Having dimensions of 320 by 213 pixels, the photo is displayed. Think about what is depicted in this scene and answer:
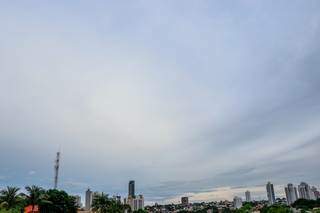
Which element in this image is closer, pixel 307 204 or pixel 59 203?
pixel 59 203

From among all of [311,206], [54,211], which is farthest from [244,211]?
[54,211]

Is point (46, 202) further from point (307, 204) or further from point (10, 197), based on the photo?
point (307, 204)

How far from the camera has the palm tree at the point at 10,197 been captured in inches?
2376

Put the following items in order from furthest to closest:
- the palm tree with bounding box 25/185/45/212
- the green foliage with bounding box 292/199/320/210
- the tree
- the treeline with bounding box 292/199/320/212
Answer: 1. the green foliage with bounding box 292/199/320/210
2. the treeline with bounding box 292/199/320/212
3. the tree
4. the palm tree with bounding box 25/185/45/212

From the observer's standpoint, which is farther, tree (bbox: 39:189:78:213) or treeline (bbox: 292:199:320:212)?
treeline (bbox: 292:199:320:212)

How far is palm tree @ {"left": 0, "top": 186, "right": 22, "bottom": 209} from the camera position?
60359 mm

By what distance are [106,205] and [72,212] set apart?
28.4ft

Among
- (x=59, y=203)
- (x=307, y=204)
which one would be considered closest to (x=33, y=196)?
(x=59, y=203)

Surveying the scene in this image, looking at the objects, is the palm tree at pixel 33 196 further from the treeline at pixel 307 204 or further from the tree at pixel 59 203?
the treeline at pixel 307 204

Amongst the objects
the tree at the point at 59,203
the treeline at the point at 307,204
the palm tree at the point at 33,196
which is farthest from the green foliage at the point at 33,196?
the treeline at the point at 307,204

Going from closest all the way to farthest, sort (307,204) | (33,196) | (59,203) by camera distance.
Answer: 1. (33,196)
2. (59,203)
3. (307,204)

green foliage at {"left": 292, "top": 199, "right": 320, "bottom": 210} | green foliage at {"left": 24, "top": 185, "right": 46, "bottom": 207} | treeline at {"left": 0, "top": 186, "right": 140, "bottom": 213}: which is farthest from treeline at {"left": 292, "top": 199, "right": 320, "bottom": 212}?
green foliage at {"left": 24, "top": 185, "right": 46, "bottom": 207}

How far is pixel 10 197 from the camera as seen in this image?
61.0 metres

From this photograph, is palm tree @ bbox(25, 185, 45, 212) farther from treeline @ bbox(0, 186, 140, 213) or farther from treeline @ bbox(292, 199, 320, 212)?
treeline @ bbox(292, 199, 320, 212)
